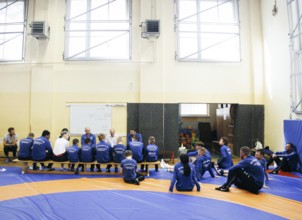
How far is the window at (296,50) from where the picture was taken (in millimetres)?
7191

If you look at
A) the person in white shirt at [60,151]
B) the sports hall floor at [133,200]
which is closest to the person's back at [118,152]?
the sports hall floor at [133,200]

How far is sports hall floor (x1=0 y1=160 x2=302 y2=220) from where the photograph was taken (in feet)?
12.0

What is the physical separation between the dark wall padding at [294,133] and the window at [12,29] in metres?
9.58

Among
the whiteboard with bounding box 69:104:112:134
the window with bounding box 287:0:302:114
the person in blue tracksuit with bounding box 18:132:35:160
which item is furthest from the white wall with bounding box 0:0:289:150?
the person in blue tracksuit with bounding box 18:132:35:160

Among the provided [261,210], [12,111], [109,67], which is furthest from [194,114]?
[261,210]

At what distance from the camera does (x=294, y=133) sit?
23.2 feet

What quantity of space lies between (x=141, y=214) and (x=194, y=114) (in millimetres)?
9997

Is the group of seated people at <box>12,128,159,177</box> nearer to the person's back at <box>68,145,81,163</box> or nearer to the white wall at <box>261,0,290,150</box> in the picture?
A: the person's back at <box>68,145,81,163</box>

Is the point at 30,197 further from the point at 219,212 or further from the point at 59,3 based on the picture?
the point at 59,3

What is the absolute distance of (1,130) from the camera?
9.20 metres

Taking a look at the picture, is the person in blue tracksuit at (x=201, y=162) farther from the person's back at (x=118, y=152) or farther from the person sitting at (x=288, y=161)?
the person sitting at (x=288, y=161)

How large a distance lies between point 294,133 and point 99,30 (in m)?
7.48

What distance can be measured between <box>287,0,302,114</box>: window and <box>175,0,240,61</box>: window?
2.17m

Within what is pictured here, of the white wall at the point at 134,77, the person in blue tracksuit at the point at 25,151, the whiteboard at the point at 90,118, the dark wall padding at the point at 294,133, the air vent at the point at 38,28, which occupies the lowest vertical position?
the person in blue tracksuit at the point at 25,151
